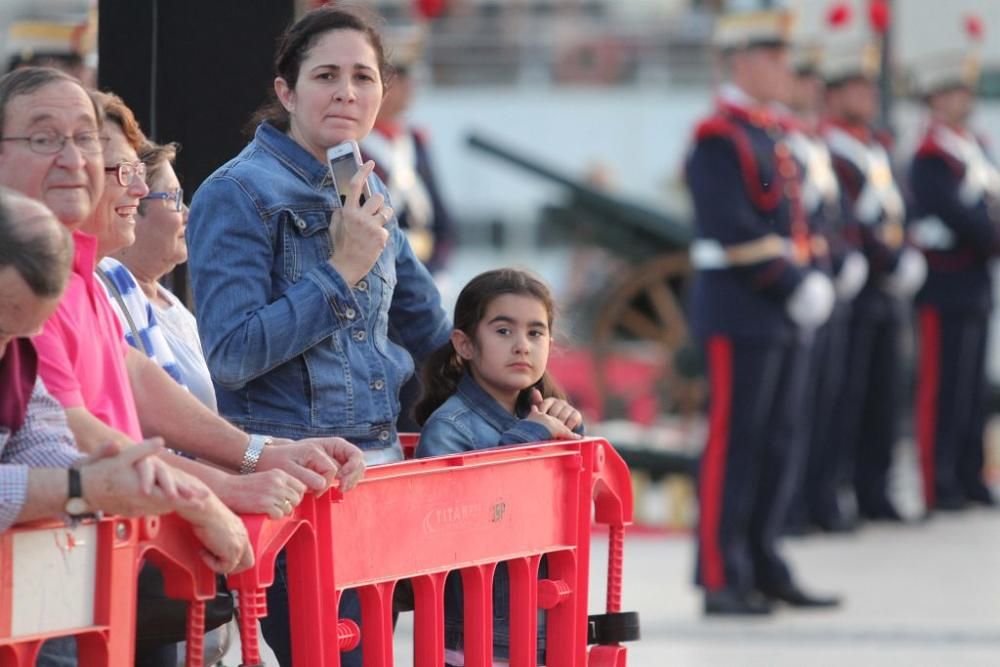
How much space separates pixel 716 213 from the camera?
6.98 meters

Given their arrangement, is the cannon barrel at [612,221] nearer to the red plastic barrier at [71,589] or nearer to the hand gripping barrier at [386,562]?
the hand gripping barrier at [386,562]

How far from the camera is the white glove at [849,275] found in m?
8.35

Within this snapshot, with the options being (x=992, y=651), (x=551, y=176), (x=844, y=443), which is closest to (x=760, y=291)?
(x=992, y=651)

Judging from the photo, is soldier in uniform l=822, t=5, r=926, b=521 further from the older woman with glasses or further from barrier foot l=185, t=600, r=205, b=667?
barrier foot l=185, t=600, r=205, b=667

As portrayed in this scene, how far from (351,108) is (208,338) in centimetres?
46

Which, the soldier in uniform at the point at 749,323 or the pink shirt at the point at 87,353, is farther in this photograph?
the soldier in uniform at the point at 749,323

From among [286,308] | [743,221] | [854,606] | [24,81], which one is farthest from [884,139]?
[24,81]

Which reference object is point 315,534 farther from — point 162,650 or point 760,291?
point 760,291

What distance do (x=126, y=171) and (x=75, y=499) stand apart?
87cm

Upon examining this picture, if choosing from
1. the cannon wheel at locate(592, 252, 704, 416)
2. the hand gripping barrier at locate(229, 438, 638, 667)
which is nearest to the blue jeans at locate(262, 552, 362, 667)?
the hand gripping barrier at locate(229, 438, 638, 667)

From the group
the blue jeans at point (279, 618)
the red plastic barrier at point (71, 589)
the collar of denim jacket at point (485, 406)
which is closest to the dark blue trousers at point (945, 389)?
the collar of denim jacket at point (485, 406)

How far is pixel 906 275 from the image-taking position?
9.30m

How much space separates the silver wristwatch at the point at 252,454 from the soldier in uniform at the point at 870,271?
5.90m

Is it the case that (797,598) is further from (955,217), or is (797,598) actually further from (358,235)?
(358,235)
